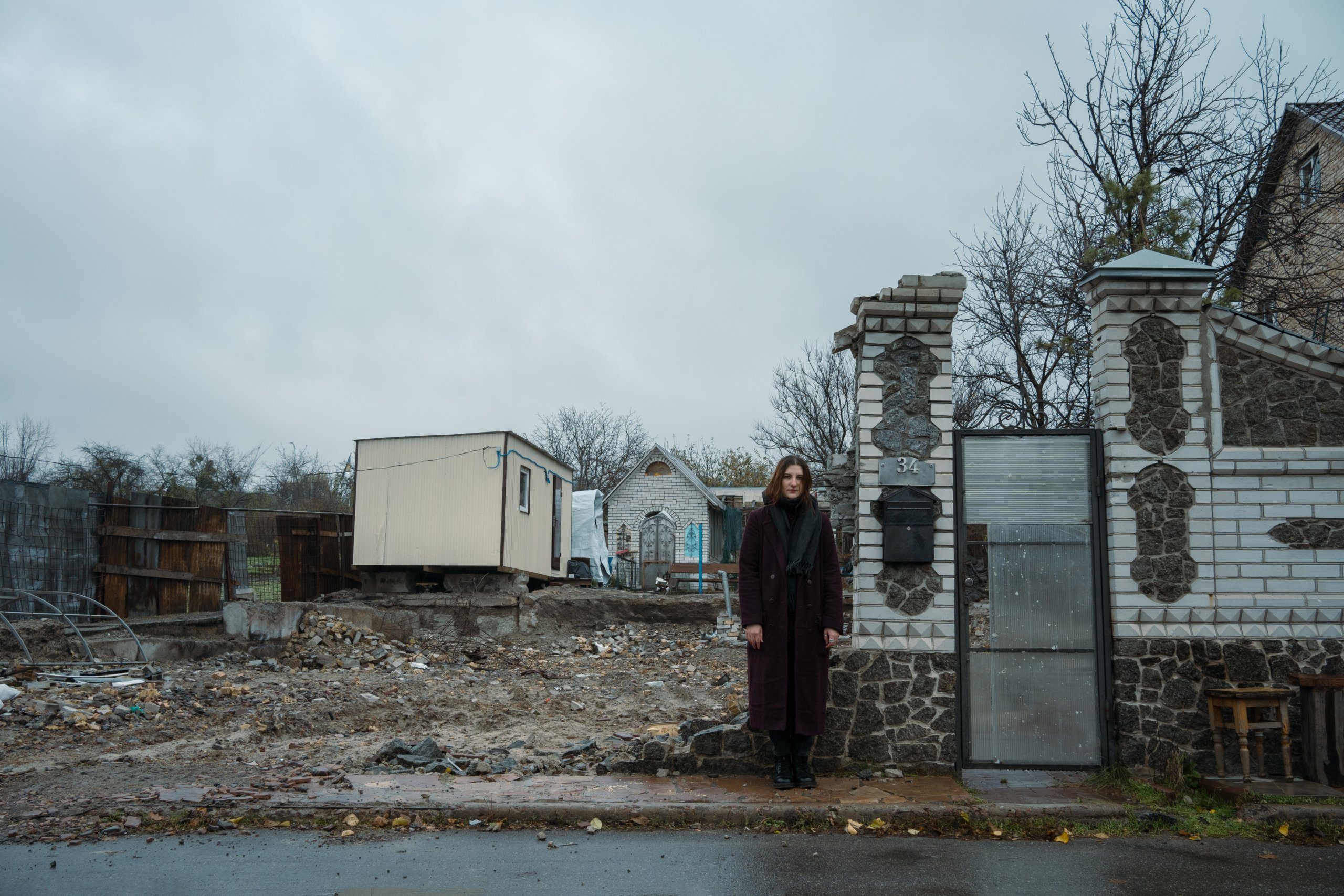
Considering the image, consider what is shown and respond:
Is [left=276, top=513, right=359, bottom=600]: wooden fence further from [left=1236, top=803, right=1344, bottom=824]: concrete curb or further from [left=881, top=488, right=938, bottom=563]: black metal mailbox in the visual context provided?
[left=1236, top=803, right=1344, bottom=824]: concrete curb

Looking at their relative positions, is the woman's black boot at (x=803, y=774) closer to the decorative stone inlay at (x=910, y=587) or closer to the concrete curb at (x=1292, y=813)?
the decorative stone inlay at (x=910, y=587)

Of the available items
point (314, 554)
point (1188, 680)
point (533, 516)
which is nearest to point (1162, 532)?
point (1188, 680)

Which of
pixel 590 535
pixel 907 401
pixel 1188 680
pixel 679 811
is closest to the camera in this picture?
pixel 679 811

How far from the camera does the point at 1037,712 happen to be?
21.1ft

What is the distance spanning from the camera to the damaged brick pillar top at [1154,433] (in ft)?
21.2

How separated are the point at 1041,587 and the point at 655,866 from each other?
3405 millimetres

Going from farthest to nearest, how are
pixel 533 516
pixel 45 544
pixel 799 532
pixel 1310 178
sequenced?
pixel 533 516
pixel 1310 178
pixel 45 544
pixel 799 532

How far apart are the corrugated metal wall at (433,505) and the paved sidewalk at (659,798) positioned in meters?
11.4

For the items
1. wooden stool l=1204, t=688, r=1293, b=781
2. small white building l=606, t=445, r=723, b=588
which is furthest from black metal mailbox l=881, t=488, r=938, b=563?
small white building l=606, t=445, r=723, b=588

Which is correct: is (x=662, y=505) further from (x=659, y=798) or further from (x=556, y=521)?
(x=659, y=798)

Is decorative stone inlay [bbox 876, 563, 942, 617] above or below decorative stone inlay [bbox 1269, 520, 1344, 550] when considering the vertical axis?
below

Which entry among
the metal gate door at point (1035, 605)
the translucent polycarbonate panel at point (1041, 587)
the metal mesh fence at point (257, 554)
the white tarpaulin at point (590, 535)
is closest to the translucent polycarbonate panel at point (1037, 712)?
the metal gate door at point (1035, 605)

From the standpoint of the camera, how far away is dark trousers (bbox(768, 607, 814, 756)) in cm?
608

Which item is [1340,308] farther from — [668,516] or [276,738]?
[668,516]
